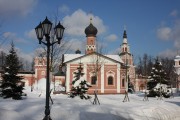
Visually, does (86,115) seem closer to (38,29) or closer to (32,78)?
(38,29)

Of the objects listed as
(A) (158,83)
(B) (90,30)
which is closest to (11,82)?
(A) (158,83)

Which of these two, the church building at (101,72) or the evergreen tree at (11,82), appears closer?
the evergreen tree at (11,82)

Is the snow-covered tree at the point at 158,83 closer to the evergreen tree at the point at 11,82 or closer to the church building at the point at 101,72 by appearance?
the church building at the point at 101,72

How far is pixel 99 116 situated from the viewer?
582 inches

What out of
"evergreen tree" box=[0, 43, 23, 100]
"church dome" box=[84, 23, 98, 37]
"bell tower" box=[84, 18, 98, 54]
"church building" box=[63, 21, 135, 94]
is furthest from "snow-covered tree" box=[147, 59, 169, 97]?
"evergreen tree" box=[0, 43, 23, 100]

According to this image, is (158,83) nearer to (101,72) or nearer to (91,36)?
(101,72)

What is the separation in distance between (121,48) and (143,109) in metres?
45.6

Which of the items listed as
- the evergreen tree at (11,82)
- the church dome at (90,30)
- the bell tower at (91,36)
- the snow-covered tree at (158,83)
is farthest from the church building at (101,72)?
the evergreen tree at (11,82)

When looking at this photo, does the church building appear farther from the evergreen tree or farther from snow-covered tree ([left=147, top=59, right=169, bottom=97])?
the evergreen tree

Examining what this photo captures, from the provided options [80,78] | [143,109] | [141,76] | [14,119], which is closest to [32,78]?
[141,76]

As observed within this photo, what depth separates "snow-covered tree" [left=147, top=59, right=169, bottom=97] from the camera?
119 ft

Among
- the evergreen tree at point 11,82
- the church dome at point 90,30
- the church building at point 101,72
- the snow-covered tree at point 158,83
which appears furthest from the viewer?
the church dome at point 90,30

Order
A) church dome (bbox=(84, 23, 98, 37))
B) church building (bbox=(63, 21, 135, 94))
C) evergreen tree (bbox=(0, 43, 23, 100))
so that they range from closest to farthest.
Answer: evergreen tree (bbox=(0, 43, 23, 100)) < church building (bbox=(63, 21, 135, 94)) < church dome (bbox=(84, 23, 98, 37))

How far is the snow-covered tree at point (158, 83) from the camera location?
36250 mm
